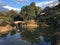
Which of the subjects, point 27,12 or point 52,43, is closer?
point 52,43

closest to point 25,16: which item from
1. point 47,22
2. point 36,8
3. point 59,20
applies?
point 36,8

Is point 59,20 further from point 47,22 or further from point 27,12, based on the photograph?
point 27,12

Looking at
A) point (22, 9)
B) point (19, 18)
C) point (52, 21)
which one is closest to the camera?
point (52, 21)

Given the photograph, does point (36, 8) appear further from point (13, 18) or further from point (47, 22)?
point (47, 22)

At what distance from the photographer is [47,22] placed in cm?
7056

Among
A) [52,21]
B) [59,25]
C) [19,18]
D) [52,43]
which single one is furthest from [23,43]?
[19,18]

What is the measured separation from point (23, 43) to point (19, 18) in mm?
49264

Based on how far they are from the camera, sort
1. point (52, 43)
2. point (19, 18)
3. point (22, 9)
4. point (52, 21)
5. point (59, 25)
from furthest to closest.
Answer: point (22, 9)
point (19, 18)
point (52, 21)
point (59, 25)
point (52, 43)

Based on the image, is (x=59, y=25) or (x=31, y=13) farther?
(x=31, y=13)

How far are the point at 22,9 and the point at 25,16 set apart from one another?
7876 mm

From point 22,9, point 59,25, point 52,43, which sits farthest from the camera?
point 22,9

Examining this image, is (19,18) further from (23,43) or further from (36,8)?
(23,43)

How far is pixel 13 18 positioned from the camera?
86.4 m

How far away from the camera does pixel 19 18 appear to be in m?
84.3
